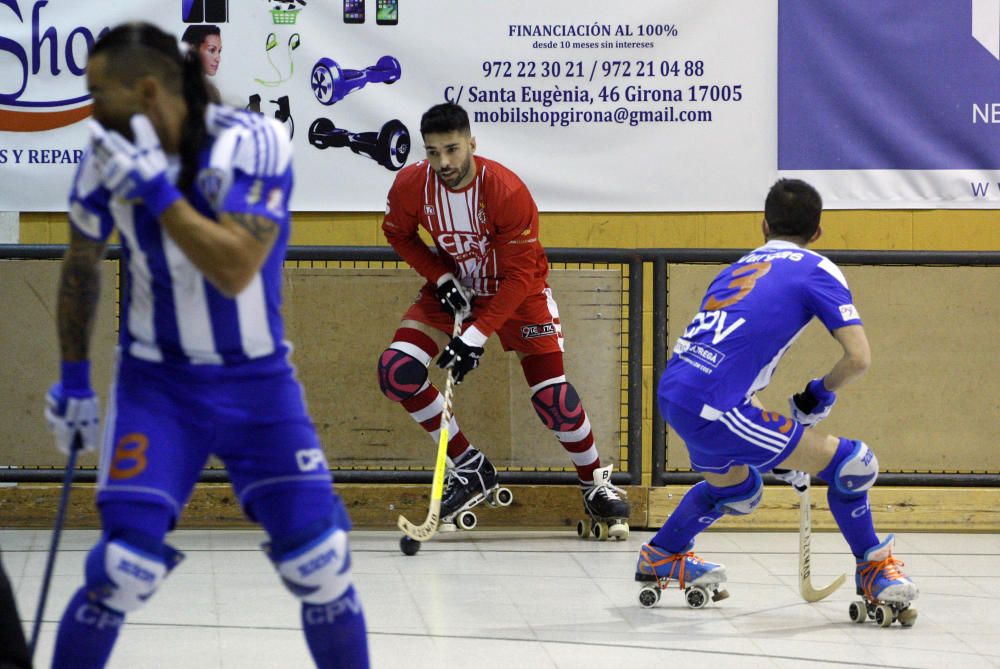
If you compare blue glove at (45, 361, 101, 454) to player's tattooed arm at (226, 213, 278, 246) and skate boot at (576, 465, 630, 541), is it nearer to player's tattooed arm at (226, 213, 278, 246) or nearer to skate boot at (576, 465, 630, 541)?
player's tattooed arm at (226, 213, 278, 246)

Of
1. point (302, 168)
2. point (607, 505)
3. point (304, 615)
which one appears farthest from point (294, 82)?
point (304, 615)

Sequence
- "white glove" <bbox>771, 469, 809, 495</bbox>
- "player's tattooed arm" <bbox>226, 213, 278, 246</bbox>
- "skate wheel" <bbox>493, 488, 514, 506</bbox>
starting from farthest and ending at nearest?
"skate wheel" <bbox>493, 488, 514, 506</bbox> → "white glove" <bbox>771, 469, 809, 495</bbox> → "player's tattooed arm" <bbox>226, 213, 278, 246</bbox>

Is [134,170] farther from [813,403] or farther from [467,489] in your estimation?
[467,489]

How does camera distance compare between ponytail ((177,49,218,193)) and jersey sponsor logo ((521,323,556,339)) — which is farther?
jersey sponsor logo ((521,323,556,339))

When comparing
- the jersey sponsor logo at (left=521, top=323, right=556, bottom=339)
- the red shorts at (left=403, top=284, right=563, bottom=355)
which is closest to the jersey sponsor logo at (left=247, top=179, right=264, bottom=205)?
the red shorts at (left=403, top=284, right=563, bottom=355)

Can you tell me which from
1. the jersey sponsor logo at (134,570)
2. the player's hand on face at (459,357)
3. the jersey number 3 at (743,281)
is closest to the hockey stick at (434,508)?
the player's hand on face at (459,357)

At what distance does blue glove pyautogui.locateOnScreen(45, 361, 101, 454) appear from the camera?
2.98 meters

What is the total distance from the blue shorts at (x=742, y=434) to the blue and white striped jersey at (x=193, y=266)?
1716 mm

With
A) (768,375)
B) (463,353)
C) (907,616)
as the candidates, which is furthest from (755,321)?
(463,353)

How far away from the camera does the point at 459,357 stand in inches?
216

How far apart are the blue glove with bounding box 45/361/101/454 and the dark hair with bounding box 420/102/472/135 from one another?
101 inches

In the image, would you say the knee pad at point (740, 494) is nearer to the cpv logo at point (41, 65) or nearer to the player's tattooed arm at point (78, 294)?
the player's tattooed arm at point (78, 294)

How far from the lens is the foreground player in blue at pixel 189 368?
2754 millimetres

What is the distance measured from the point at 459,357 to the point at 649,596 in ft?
4.28
